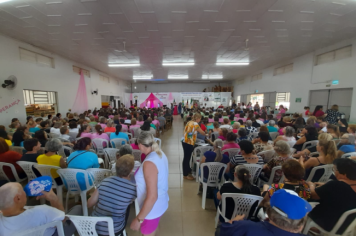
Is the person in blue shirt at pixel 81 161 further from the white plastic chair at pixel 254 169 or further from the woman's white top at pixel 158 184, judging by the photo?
the white plastic chair at pixel 254 169

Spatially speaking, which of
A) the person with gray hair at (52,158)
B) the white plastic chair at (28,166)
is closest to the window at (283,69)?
the person with gray hair at (52,158)

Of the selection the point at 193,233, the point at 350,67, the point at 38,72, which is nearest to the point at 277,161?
the point at 193,233

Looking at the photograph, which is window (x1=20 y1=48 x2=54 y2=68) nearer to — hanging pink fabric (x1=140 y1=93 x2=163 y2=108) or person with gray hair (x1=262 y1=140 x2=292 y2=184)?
person with gray hair (x1=262 y1=140 x2=292 y2=184)

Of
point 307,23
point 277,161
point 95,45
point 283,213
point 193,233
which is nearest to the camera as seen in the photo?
point 283,213

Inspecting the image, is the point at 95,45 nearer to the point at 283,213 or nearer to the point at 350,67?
the point at 283,213

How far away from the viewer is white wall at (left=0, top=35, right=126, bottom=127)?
503cm

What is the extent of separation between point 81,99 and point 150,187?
10.1 metres

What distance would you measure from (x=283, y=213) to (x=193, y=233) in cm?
149

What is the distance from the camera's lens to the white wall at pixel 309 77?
217 inches

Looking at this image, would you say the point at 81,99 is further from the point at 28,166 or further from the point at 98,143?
the point at 28,166

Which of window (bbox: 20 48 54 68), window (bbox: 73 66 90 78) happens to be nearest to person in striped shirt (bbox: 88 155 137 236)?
window (bbox: 20 48 54 68)

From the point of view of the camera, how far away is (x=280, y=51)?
692 cm

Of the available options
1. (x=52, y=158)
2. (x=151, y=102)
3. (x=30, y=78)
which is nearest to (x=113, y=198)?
(x=52, y=158)

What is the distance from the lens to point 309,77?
7297 millimetres
